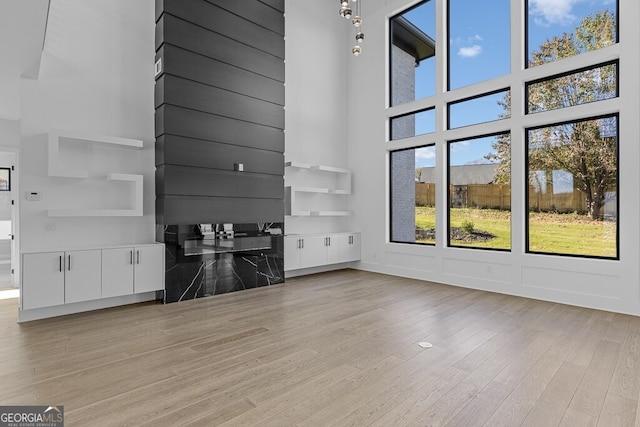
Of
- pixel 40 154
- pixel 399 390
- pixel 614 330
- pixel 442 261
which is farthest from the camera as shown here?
pixel 442 261

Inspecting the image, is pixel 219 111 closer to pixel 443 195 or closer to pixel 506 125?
pixel 443 195

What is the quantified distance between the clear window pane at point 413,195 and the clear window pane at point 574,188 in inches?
68.5

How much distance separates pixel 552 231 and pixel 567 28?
2990 millimetres

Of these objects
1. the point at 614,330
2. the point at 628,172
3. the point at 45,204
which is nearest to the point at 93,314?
the point at 45,204

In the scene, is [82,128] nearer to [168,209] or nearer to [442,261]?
[168,209]

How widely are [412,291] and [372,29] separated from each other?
18.3 ft

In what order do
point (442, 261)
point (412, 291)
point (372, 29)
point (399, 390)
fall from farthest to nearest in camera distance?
point (372, 29), point (442, 261), point (412, 291), point (399, 390)

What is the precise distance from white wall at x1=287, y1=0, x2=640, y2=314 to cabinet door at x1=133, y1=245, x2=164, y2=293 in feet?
10.9

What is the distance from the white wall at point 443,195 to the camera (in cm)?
456

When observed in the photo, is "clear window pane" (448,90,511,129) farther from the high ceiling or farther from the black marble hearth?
the high ceiling

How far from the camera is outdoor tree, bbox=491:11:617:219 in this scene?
486 cm

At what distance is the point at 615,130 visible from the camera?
4773 millimetres

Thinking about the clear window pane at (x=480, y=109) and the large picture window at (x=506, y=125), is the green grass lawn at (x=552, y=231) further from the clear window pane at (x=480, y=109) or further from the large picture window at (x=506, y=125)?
the clear window pane at (x=480, y=109)

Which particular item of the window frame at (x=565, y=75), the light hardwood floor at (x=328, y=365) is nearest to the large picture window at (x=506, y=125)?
the window frame at (x=565, y=75)
